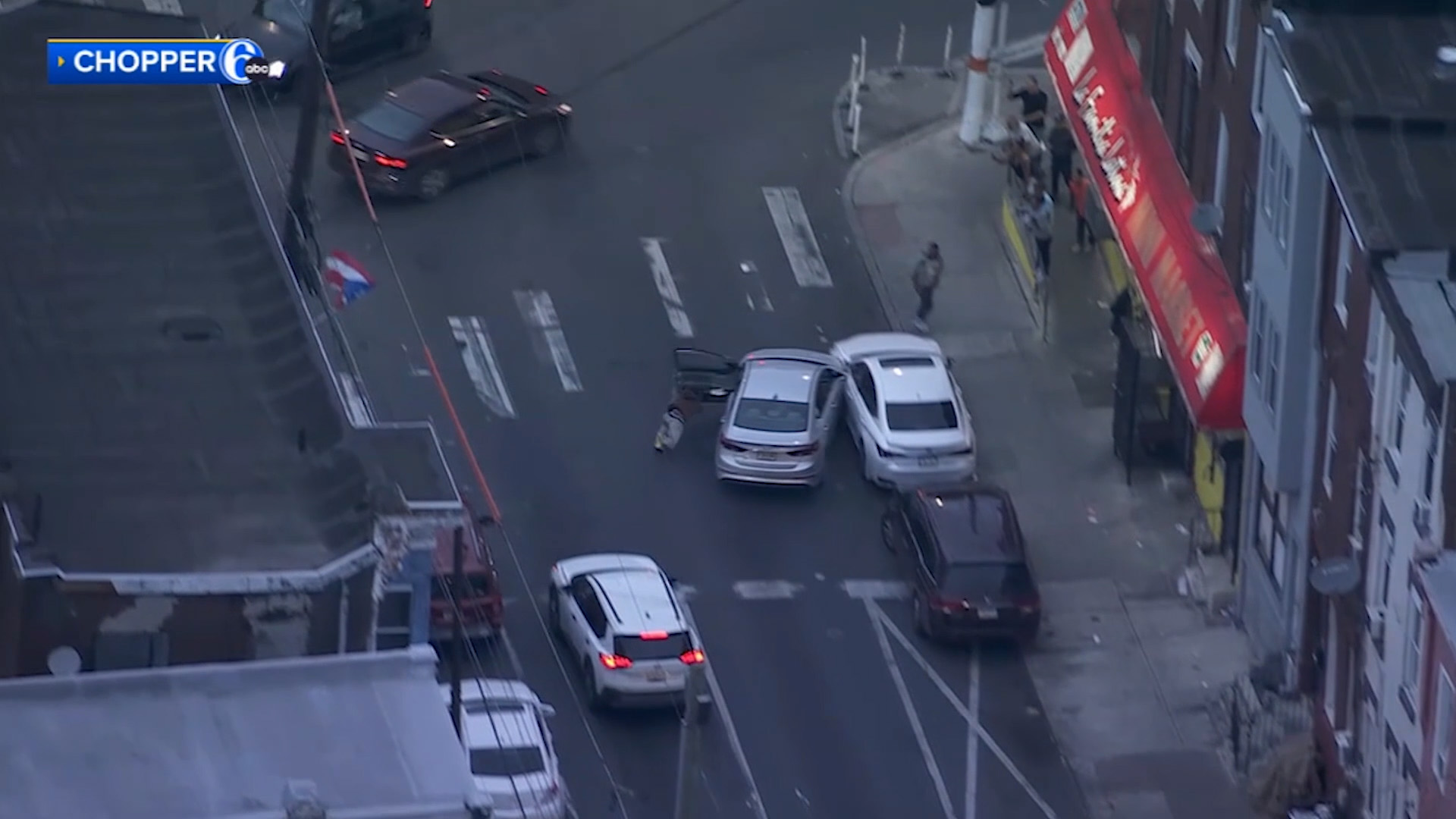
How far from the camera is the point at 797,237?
4925 cm

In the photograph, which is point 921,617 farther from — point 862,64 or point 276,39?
point 276,39

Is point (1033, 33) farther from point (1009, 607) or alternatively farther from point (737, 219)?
point (1009, 607)

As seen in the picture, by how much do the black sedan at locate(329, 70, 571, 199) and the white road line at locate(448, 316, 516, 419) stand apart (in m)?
3.73

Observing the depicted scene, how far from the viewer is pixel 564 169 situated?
50844 millimetres

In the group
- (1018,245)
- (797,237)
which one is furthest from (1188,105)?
(797,237)

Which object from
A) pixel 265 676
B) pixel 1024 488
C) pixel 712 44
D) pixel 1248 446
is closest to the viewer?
pixel 265 676

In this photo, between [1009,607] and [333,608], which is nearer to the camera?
[333,608]

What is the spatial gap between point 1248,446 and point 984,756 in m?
6.47

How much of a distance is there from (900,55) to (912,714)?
20.6m

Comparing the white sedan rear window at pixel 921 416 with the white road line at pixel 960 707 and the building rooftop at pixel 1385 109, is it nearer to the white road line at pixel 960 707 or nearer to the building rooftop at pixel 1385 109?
the white road line at pixel 960 707

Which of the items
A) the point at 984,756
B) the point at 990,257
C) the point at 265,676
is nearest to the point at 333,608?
the point at 265,676

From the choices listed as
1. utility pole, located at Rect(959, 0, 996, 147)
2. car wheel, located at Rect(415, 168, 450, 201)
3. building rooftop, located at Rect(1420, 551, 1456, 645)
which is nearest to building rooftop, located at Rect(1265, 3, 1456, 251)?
building rooftop, located at Rect(1420, 551, 1456, 645)

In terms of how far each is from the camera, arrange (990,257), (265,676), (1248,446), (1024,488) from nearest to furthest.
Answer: (265,676), (1248,446), (1024,488), (990,257)

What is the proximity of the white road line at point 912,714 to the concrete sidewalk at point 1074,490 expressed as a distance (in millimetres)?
1951
